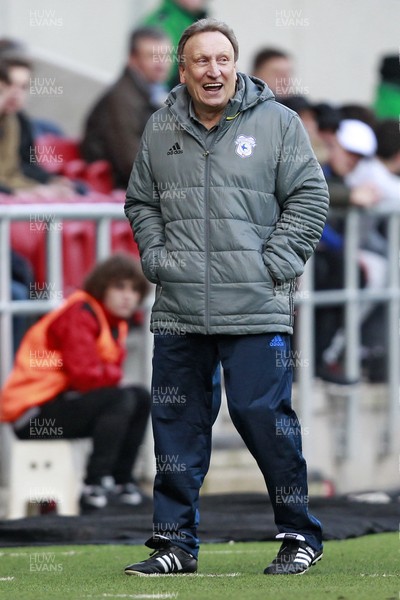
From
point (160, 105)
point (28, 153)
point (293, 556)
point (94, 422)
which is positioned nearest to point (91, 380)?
point (94, 422)

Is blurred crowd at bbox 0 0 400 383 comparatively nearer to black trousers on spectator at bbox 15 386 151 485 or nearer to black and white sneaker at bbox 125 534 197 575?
black trousers on spectator at bbox 15 386 151 485

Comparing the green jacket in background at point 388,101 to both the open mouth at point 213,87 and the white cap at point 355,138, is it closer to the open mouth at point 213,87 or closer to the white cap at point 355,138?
the white cap at point 355,138

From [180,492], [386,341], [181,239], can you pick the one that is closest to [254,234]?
[181,239]

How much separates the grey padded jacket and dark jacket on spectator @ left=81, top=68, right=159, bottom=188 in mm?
4866

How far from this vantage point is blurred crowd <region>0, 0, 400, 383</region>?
1099 cm

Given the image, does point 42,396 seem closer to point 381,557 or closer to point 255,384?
point 381,557

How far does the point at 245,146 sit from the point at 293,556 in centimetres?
152

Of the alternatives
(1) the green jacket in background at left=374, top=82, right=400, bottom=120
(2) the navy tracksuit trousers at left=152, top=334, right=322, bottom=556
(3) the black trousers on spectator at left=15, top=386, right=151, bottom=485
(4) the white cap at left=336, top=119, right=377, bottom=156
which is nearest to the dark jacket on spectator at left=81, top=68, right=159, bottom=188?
(4) the white cap at left=336, top=119, right=377, bottom=156

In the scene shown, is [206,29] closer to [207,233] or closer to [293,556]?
[207,233]

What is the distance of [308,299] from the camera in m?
11.0

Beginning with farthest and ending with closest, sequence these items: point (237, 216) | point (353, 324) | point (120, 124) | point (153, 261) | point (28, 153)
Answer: point (120, 124)
point (353, 324)
point (28, 153)
point (153, 261)
point (237, 216)

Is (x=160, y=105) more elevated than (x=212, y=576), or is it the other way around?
(x=160, y=105)

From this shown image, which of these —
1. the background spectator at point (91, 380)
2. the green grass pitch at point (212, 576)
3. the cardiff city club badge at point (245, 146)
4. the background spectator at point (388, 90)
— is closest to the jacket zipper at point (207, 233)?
the cardiff city club badge at point (245, 146)

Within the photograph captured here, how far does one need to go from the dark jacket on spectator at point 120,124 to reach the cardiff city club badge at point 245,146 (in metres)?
4.91
